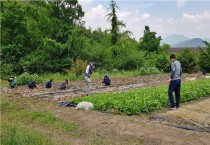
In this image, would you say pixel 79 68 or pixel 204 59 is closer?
pixel 79 68

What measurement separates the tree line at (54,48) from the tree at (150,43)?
709cm

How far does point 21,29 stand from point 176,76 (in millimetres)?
18808

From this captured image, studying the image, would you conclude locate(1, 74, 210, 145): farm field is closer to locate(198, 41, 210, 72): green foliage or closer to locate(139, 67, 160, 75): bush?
locate(139, 67, 160, 75): bush

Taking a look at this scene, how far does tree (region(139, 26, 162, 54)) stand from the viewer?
39312mm

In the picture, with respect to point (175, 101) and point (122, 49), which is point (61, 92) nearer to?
point (175, 101)

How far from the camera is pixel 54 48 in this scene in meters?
28.0

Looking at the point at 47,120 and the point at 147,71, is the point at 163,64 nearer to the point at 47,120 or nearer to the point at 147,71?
the point at 147,71

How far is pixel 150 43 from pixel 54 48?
1431cm

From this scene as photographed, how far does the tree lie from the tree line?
279 inches

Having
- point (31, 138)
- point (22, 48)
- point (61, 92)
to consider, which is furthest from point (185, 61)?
point (31, 138)

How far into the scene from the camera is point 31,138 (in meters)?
7.29

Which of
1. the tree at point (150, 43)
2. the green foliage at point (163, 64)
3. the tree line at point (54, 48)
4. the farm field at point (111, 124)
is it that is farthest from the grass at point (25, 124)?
the tree at point (150, 43)

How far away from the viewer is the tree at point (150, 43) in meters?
39.3

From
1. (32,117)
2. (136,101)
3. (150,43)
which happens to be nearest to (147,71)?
(150,43)
